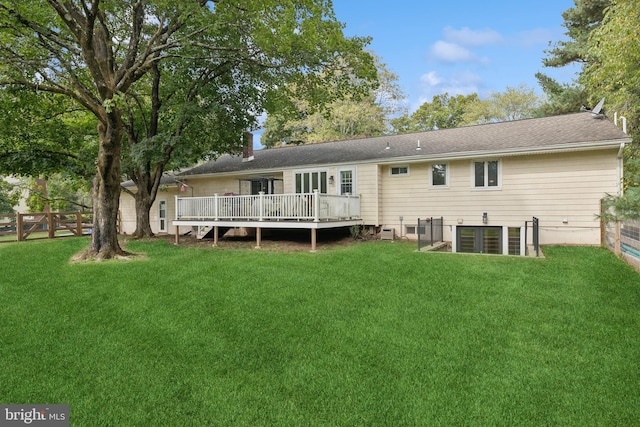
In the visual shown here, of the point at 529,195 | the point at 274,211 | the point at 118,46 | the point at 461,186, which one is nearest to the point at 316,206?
the point at 274,211

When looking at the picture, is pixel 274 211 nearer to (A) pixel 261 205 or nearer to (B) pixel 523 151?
(A) pixel 261 205

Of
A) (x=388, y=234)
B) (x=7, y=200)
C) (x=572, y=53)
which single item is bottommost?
(x=388, y=234)

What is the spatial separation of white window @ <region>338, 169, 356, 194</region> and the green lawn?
6.38 metres

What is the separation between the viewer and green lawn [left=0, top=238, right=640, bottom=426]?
3193 millimetres

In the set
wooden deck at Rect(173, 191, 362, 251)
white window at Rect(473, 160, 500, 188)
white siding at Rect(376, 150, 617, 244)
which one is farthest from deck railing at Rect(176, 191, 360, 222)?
white window at Rect(473, 160, 500, 188)

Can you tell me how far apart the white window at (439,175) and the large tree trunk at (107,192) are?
31.8 feet

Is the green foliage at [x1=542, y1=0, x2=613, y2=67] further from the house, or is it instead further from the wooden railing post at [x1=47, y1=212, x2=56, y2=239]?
the wooden railing post at [x1=47, y1=212, x2=56, y2=239]

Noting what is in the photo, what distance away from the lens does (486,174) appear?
11.8 meters

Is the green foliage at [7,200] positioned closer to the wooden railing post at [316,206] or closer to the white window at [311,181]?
the white window at [311,181]

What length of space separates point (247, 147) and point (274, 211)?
6163 mm

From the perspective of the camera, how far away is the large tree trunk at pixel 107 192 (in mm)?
9844

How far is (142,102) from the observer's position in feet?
54.2

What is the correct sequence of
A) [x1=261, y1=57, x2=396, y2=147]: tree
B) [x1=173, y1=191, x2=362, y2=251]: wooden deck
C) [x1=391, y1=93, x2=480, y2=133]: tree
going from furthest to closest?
[x1=391, y1=93, x2=480, y2=133]: tree < [x1=261, y1=57, x2=396, y2=147]: tree < [x1=173, y1=191, x2=362, y2=251]: wooden deck

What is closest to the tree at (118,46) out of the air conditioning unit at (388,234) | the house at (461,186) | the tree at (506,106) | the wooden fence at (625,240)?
the house at (461,186)
